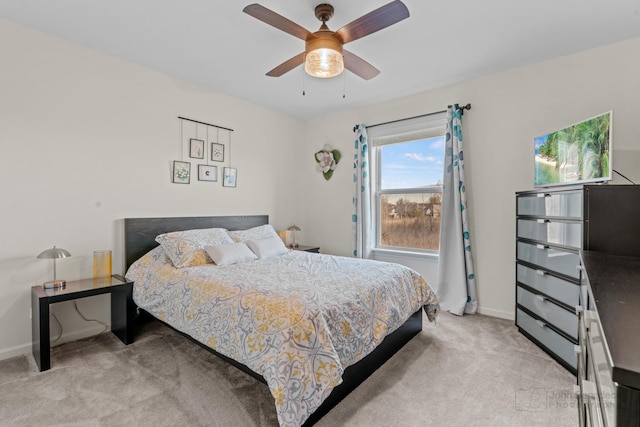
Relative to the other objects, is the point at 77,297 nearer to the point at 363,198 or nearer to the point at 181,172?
the point at 181,172

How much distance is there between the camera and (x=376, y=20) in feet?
5.83

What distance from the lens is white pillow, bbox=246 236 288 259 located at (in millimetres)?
3217

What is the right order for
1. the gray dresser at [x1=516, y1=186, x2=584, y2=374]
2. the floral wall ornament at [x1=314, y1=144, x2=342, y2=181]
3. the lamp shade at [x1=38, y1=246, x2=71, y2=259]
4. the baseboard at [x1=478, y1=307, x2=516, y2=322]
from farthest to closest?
1. the floral wall ornament at [x1=314, y1=144, x2=342, y2=181]
2. the baseboard at [x1=478, y1=307, x2=516, y2=322]
3. the lamp shade at [x1=38, y1=246, x2=71, y2=259]
4. the gray dresser at [x1=516, y1=186, x2=584, y2=374]

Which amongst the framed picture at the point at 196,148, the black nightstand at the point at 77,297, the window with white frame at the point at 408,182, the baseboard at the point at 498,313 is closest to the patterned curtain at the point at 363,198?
the window with white frame at the point at 408,182

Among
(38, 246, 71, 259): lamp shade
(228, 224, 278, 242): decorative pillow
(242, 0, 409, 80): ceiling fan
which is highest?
(242, 0, 409, 80): ceiling fan

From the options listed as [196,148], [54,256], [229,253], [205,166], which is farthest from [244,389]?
[196,148]

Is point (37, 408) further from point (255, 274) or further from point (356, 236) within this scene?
point (356, 236)

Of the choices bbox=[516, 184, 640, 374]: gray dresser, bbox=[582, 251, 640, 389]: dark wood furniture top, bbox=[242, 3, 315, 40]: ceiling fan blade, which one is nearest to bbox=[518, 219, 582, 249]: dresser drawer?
bbox=[516, 184, 640, 374]: gray dresser

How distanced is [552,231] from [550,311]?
24.2 inches

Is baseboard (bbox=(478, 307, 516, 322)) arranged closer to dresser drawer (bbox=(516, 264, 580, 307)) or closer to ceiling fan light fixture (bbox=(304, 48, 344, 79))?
dresser drawer (bbox=(516, 264, 580, 307))

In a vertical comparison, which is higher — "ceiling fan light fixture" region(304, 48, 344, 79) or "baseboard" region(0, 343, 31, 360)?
"ceiling fan light fixture" region(304, 48, 344, 79)

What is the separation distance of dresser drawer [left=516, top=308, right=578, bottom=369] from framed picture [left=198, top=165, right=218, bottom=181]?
3.52m

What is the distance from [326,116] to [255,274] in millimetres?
2969

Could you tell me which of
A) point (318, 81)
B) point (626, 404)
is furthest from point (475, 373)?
point (318, 81)
